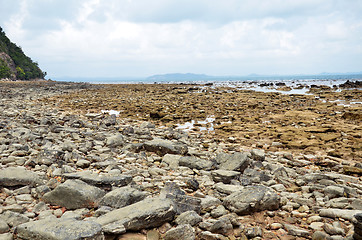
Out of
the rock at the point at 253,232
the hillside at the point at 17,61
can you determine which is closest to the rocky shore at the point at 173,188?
the rock at the point at 253,232

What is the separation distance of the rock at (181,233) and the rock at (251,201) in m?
1.20

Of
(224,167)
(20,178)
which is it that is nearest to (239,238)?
(224,167)

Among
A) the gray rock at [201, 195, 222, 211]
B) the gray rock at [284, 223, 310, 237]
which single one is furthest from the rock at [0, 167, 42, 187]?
the gray rock at [284, 223, 310, 237]

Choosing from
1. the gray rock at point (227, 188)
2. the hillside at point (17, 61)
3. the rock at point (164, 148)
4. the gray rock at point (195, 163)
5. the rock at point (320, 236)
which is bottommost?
the rock at point (320, 236)

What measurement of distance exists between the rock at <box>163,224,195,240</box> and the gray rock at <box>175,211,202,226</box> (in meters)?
0.29

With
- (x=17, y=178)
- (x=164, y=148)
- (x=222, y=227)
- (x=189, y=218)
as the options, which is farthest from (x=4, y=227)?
(x=164, y=148)

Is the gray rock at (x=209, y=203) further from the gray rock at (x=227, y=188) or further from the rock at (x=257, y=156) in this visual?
the rock at (x=257, y=156)

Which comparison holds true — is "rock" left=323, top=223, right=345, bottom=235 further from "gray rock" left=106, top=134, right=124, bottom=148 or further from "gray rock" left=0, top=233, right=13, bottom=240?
"gray rock" left=106, top=134, right=124, bottom=148

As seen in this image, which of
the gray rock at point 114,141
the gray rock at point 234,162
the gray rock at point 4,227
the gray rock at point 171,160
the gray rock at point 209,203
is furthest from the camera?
the gray rock at point 114,141

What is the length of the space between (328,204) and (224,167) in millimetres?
2569

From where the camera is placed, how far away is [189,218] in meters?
4.02

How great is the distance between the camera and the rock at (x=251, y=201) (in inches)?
176

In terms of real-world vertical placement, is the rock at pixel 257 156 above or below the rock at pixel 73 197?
below

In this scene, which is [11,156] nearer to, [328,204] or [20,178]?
[20,178]
